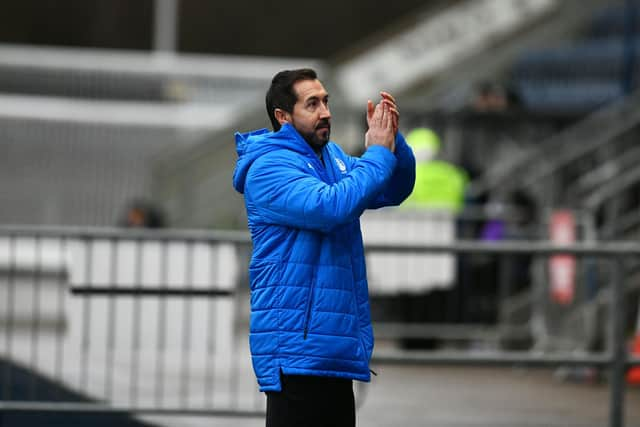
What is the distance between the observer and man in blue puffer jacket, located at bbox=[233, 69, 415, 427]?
15.0 feet

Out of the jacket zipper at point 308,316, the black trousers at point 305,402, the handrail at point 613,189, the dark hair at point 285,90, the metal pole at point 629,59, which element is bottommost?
the black trousers at point 305,402

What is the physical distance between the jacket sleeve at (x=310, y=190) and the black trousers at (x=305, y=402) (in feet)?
1.74

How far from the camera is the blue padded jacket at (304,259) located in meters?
4.55

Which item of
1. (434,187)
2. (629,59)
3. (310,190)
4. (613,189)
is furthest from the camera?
(629,59)

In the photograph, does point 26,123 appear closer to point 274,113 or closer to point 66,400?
point 66,400

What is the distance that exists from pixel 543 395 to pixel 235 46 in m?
21.1

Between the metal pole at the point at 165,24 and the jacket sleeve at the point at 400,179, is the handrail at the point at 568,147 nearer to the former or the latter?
the jacket sleeve at the point at 400,179

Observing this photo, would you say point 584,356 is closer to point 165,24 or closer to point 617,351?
point 617,351

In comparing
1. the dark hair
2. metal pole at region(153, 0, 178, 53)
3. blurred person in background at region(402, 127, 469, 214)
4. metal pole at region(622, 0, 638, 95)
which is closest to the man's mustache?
the dark hair

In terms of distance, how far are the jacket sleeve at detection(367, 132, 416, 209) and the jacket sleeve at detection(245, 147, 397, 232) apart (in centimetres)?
25

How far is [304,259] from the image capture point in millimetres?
4648

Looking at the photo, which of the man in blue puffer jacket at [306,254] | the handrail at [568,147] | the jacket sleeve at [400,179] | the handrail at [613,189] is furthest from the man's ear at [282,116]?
the handrail at [568,147]

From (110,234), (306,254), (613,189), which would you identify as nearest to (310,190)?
(306,254)

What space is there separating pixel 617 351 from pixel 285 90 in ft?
12.6
